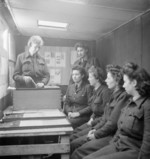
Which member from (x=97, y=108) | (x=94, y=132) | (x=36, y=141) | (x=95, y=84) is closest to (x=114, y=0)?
(x=95, y=84)

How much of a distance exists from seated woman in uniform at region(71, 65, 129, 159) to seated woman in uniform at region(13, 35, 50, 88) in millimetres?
960

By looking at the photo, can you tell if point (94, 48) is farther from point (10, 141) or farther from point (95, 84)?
point (10, 141)

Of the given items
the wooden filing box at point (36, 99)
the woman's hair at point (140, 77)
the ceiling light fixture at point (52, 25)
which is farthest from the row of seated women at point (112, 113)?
the ceiling light fixture at point (52, 25)

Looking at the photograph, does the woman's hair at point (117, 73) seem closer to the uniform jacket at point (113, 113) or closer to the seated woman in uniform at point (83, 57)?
the uniform jacket at point (113, 113)

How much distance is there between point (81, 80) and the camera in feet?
10.0

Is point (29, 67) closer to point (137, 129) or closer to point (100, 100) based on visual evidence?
point (100, 100)

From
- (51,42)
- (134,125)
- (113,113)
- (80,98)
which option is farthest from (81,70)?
(51,42)

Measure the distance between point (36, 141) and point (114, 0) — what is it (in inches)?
80.6

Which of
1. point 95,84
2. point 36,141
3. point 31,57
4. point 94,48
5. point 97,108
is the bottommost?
point 36,141

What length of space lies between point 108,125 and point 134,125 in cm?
49

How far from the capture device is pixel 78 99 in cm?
295

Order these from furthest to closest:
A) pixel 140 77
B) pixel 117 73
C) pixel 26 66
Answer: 1. pixel 26 66
2. pixel 117 73
3. pixel 140 77

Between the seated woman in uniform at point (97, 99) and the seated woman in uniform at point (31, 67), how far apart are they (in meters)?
0.75

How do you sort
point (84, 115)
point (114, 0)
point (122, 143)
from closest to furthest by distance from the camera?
point (122, 143), point (114, 0), point (84, 115)
